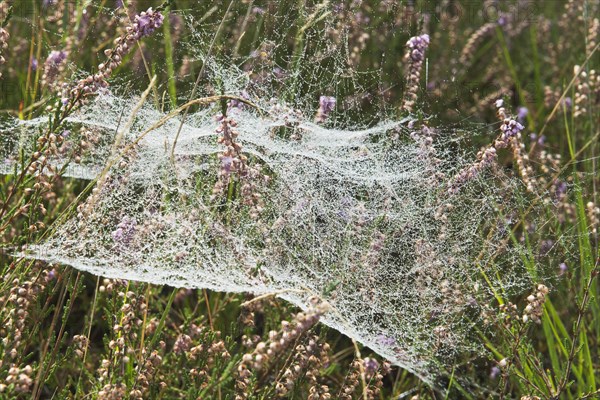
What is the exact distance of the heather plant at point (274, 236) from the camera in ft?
6.89

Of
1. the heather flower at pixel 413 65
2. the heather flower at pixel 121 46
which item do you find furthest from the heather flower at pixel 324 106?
the heather flower at pixel 121 46


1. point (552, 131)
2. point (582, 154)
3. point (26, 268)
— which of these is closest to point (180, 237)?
point (26, 268)

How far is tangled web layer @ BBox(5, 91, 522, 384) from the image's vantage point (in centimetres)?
225

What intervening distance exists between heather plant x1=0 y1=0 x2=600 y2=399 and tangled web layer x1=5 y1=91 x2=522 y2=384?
0.04 feet

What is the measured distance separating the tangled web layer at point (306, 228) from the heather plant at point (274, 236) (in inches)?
0.5

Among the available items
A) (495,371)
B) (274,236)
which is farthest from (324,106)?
(495,371)

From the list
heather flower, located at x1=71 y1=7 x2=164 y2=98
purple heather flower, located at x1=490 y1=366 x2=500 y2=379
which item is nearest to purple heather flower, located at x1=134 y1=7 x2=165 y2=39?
heather flower, located at x1=71 y1=7 x2=164 y2=98

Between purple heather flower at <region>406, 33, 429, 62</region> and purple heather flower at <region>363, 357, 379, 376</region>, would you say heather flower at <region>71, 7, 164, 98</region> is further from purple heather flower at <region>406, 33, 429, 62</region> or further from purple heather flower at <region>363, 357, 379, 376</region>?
purple heather flower at <region>363, 357, 379, 376</region>

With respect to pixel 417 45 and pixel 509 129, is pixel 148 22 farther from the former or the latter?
pixel 509 129

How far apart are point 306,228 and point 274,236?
0.53 ft

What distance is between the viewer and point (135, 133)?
273 centimetres

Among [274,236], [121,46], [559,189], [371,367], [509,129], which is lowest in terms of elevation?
[371,367]

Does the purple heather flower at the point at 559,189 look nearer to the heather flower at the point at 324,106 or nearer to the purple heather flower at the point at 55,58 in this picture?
the heather flower at the point at 324,106

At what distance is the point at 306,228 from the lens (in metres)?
2.48
